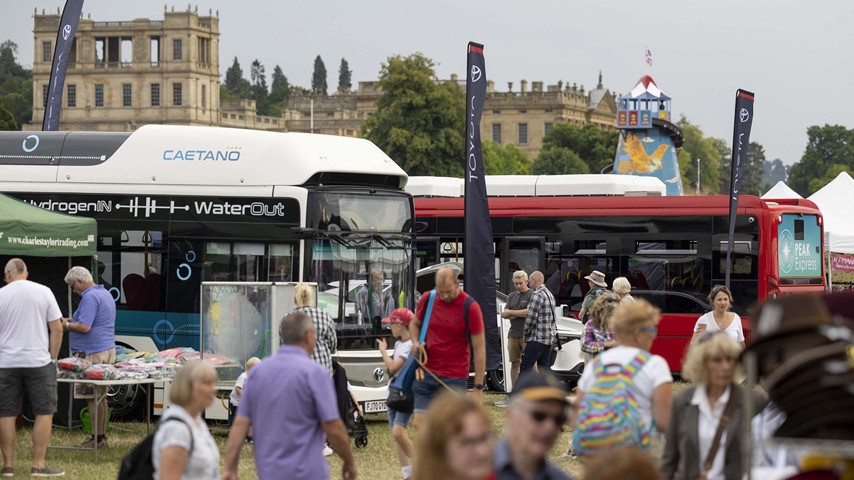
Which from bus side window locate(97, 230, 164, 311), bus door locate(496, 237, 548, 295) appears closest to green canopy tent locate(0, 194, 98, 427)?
bus side window locate(97, 230, 164, 311)

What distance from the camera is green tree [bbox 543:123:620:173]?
131 m

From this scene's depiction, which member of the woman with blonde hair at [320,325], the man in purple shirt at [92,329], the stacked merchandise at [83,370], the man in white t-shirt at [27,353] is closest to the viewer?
the man in white t-shirt at [27,353]

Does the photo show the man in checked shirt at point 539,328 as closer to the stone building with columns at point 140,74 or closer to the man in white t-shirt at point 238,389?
the man in white t-shirt at point 238,389

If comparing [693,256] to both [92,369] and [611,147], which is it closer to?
[92,369]

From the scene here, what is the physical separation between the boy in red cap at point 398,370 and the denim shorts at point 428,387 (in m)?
0.22

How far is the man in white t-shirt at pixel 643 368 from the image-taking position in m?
7.04

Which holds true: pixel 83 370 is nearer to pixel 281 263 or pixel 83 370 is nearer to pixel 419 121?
pixel 281 263

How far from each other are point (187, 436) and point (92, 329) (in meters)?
7.52

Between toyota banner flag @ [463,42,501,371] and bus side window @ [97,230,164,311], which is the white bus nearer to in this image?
bus side window @ [97,230,164,311]

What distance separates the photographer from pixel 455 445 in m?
4.84

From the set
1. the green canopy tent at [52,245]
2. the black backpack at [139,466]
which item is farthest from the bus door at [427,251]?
the black backpack at [139,466]

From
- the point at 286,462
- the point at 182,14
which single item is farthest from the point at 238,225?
the point at 182,14

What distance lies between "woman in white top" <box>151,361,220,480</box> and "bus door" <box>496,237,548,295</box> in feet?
57.7

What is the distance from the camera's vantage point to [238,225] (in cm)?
1606
